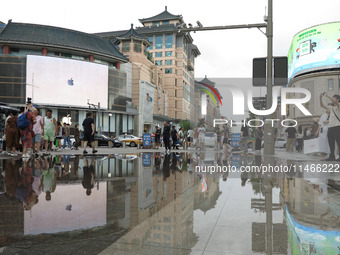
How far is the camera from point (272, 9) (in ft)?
44.0

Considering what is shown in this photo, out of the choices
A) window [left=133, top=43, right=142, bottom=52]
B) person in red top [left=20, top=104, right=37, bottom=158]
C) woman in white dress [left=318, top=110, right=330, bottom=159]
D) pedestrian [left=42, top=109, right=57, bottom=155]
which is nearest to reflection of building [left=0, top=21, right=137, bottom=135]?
window [left=133, top=43, right=142, bottom=52]

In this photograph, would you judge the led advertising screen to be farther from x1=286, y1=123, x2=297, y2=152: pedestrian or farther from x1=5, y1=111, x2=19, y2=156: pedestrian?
x1=5, y1=111, x2=19, y2=156: pedestrian

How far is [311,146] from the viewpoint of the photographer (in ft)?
35.6

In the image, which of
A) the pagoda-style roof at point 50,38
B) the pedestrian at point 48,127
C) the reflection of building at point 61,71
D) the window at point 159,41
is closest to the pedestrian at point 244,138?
the pedestrian at point 48,127

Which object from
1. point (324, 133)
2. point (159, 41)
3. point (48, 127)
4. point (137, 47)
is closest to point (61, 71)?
point (137, 47)

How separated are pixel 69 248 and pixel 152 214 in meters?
1.10

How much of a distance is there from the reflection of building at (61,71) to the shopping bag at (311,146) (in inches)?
1634

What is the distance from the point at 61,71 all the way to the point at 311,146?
4388 centimetres

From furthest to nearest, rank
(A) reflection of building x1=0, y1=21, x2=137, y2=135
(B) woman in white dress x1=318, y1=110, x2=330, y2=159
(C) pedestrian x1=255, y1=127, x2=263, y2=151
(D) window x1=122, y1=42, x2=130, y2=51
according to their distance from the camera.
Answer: (D) window x1=122, y1=42, x2=130, y2=51 → (A) reflection of building x1=0, y1=21, x2=137, y2=135 → (C) pedestrian x1=255, y1=127, x2=263, y2=151 → (B) woman in white dress x1=318, y1=110, x2=330, y2=159

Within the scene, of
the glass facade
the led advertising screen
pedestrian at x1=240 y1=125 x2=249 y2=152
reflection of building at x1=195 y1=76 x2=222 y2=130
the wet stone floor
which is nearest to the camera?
the wet stone floor

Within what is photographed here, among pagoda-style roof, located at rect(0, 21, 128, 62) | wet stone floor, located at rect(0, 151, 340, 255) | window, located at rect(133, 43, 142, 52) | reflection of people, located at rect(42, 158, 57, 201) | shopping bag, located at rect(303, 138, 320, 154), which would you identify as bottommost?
wet stone floor, located at rect(0, 151, 340, 255)

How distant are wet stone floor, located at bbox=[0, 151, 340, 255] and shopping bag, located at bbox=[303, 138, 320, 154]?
569cm

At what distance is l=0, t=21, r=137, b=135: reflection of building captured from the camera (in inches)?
1763

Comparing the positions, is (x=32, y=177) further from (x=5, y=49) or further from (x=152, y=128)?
(x=152, y=128)
